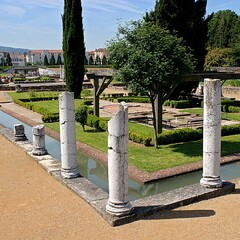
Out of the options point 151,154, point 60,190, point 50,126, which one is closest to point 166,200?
point 60,190

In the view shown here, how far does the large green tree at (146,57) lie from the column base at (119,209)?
5.78 m

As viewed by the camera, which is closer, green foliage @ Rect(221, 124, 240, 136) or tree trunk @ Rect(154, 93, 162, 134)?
tree trunk @ Rect(154, 93, 162, 134)

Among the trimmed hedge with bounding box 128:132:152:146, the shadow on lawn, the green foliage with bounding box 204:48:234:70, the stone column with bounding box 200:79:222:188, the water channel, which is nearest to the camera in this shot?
the stone column with bounding box 200:79:222:188

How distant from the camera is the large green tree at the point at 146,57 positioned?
37.8ft

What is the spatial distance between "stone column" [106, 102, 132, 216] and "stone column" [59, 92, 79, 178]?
7.92 feet

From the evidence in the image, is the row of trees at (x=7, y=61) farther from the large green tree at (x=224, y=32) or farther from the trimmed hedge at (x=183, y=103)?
the trimmed hedge at (x=183, y=103)

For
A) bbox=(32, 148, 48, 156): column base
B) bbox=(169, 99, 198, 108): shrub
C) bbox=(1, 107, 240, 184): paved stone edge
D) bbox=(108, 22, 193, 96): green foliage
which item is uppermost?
bbox=(108, 22, 193, 96): green foliage

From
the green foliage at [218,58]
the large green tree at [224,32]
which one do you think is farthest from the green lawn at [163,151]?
the large green tree at [224,32]

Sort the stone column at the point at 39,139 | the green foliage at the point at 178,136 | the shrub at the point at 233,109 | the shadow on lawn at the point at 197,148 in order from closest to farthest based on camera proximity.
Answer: the stone column at the point at 39,139 → the shadow on lawn at the point at 197,148 → the green foliage at the point at 178,136 → the shrub at the point at 233,109

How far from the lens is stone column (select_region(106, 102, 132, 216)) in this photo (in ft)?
21.7

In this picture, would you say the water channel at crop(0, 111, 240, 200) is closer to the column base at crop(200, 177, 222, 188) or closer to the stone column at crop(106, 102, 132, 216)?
the column base at crop(200, 177, 222, 188)

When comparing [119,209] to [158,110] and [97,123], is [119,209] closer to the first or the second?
[158,110]

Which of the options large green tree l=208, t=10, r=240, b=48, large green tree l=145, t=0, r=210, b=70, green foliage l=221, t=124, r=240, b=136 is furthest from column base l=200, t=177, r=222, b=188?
large green tree l=208, t=10, r=240, b=48

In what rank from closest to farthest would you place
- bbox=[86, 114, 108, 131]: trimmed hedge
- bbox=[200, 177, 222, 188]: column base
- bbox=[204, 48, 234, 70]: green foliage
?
bbox=[200, 177, 222, 188]: column base, bbox=[86, 114, 108, 131]: trimmed hedge, bbox=[204, 48, 234, 70]: green foliage
